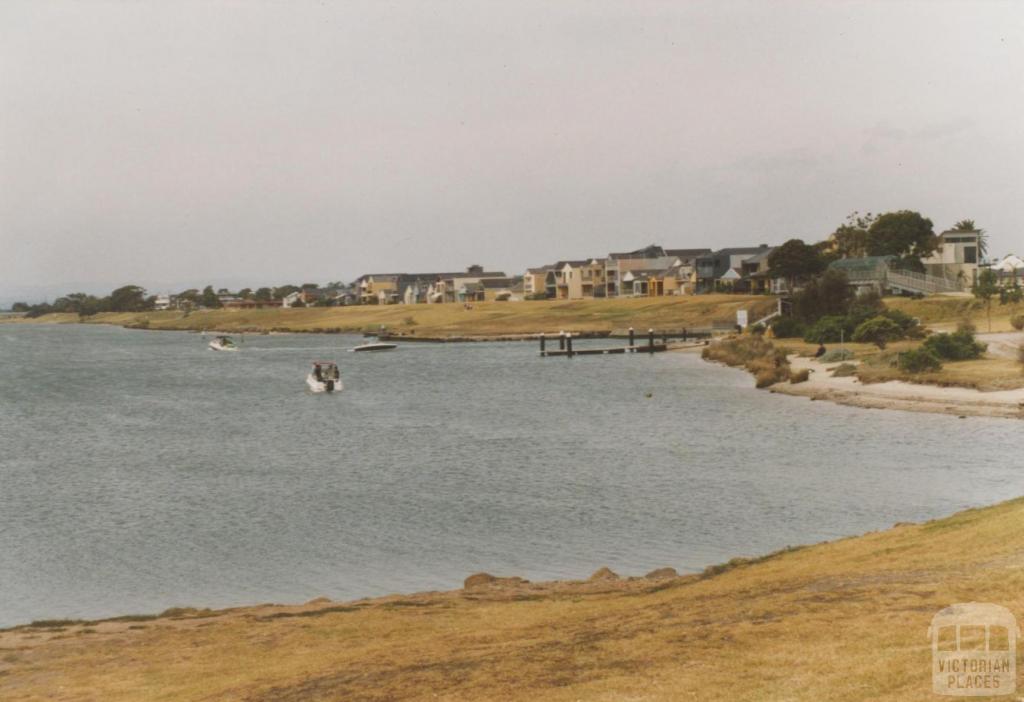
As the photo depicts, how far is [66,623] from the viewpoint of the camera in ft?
77.9

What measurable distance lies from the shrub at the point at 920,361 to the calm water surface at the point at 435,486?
6821mm

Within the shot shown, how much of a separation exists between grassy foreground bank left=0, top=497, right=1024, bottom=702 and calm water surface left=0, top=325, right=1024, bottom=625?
441cm

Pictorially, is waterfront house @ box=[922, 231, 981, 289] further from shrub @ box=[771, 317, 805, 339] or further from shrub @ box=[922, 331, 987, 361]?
shrub @ box=[922, 331, 987, 361]

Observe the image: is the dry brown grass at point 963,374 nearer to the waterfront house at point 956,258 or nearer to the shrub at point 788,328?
the shrub at point 788,328

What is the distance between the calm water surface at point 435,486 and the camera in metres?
29.4

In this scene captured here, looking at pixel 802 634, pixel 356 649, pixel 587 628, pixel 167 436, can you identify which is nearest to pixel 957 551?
pixel 802 634

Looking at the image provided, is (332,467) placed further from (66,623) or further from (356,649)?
(356,649)

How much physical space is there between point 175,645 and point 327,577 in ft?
25.8

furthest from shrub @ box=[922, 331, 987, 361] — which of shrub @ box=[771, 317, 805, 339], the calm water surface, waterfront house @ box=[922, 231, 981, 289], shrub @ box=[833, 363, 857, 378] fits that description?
waterfront house @ box=[922, 231, 981, 289]

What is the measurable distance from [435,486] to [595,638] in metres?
25.2

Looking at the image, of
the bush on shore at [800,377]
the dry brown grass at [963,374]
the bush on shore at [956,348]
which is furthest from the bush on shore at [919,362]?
the bush on shore at [800,377]

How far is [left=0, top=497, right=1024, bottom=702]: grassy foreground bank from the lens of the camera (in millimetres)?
14508

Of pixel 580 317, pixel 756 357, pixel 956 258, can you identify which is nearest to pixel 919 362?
pixel 756 357

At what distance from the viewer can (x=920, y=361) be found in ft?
215
